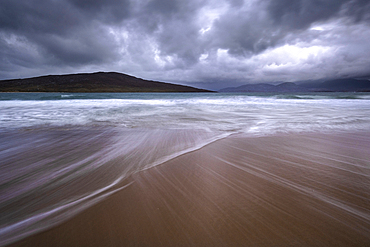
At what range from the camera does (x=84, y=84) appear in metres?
101

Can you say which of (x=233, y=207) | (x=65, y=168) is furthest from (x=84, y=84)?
(x=233, y=207)

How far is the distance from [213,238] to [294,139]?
2955 millimetres

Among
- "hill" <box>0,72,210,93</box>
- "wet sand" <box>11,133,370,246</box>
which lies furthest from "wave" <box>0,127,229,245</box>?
"hill" <box>0,72,210,93</box>

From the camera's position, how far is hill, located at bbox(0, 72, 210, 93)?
87.2m

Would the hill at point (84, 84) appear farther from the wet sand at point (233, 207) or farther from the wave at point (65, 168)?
the wet sand at point (233, 207)

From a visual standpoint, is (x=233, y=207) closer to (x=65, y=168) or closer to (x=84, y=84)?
(x=65, y=168)

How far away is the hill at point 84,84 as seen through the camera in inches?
3435

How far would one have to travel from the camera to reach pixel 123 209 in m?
1.31

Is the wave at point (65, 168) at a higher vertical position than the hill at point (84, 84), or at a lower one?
lower

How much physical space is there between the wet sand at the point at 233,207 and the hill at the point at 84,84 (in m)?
99.6

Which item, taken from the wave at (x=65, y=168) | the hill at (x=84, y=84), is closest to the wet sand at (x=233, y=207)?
the wave at (x=65, y=168)

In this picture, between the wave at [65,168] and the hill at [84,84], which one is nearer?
the wave at [65,168]

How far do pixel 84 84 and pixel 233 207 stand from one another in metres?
118

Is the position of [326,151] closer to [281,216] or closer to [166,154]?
[281,216]
